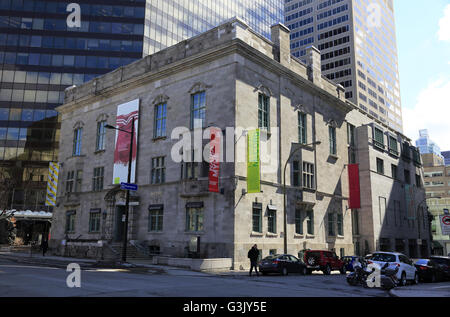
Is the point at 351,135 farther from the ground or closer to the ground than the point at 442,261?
farther from the ground

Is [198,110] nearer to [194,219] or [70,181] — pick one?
[194,219]

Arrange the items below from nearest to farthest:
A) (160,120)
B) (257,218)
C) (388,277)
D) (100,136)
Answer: (388,277), (257,218), (160,120), (100,136)

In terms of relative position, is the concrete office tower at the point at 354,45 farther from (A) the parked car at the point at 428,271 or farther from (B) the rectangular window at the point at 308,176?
(A) the parked car at the point at 428,271

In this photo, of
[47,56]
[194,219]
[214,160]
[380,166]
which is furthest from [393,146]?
[47,56]

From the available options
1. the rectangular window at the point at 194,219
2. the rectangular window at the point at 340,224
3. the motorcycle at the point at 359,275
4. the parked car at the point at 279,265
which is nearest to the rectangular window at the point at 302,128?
the rectangular window at the point at 340,224

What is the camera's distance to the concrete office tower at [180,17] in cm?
7994

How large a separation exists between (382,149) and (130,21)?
183 ft

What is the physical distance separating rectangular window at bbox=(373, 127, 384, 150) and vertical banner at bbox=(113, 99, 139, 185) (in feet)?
95.4

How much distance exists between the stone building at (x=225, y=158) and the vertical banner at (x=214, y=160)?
73 centimetres

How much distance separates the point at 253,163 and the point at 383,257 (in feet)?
38.1

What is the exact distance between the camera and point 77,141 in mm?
44125

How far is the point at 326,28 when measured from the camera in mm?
116875

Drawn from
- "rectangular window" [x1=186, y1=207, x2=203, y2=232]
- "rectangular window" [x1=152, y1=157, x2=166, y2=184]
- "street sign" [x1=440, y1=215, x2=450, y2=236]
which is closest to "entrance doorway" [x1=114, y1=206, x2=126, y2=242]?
"rectangular window" [x1=152, y1=157, x2=166, y2=184]

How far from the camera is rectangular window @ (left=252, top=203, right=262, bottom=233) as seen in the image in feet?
99.1
